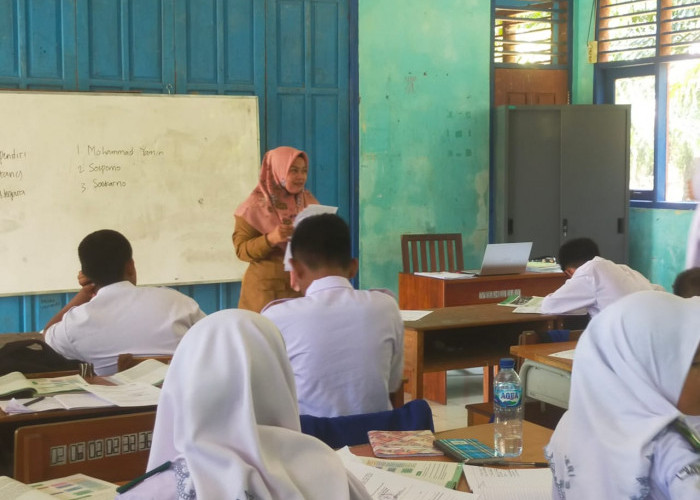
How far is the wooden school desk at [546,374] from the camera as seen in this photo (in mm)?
3355

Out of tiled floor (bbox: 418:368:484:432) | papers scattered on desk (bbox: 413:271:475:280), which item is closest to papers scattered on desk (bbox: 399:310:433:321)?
tiled floor (bbox: 418:368:484:432)

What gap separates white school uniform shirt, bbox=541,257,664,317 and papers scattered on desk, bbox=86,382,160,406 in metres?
2.17

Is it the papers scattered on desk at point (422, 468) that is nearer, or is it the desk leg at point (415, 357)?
the papers scattered on desk at point (422, 468)

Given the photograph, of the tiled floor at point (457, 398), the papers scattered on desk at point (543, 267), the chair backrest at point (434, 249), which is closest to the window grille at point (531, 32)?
the chair backrest at point (434, 249)

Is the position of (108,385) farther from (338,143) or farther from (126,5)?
(338,143)

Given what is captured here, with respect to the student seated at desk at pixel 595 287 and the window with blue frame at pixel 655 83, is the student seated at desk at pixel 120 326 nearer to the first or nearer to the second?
the student seated at desk at pixel 595 287

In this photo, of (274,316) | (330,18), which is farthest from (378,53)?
(274,316)

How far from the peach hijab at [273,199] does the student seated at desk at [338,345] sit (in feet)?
5.76

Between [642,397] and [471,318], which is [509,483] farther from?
[471,318]

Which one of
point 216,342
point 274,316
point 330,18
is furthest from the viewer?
point 330,18

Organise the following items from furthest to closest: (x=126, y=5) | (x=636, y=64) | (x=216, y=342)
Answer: (x=636, y=64) → (x=126, y=5) → (x=216, y=342)

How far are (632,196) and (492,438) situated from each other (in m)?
5.66

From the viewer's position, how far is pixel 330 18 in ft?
21.2

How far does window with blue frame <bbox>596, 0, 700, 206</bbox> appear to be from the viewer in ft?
22.7
